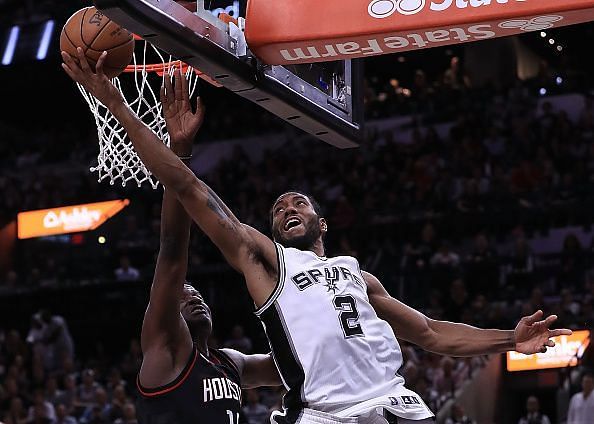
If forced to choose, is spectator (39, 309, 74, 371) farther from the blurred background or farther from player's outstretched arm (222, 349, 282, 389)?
player's outstretched arm (222, 349, 282, 389)

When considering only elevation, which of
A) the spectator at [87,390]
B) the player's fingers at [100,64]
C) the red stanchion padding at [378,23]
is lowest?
the spectator at [87,390]

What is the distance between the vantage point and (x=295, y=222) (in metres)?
4.52

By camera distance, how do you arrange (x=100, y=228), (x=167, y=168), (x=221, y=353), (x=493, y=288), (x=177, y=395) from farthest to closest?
(x=100, y=228), (x=493, y=288), (x=221, y=353), (x=177, y=395), (x=167, y=168)

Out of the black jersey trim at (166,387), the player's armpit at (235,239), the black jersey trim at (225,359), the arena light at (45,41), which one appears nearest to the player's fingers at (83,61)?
the player's armpit at (235,239)

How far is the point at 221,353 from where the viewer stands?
4.74 m

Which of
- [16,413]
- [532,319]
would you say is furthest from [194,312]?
[16,413]

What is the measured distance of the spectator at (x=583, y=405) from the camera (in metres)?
9.40

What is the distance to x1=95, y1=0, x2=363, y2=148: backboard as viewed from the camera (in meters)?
4.02

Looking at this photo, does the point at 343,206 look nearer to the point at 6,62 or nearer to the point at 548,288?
the point at 548,288

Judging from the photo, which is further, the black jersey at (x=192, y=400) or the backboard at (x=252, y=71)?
the black jersey at (x=192, y=400)

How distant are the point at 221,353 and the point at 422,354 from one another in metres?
6.94

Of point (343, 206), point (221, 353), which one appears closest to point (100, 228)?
point (343, 206)

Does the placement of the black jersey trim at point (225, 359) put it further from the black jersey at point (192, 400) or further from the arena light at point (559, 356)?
the arena light at point (559, 356)

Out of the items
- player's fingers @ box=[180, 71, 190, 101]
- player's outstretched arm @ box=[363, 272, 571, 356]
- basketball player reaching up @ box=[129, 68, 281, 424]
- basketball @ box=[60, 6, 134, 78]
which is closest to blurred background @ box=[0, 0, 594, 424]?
player's outstretched arm @ box=[363, 272, 571, 356]
